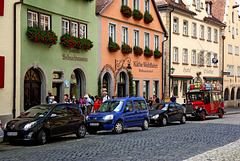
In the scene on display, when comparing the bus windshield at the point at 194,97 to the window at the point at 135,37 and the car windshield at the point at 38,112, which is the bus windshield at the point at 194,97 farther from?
the car windshield at the point at 38,112

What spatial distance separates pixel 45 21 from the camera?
2273 centimetres

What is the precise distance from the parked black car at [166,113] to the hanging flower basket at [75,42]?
6.00 m

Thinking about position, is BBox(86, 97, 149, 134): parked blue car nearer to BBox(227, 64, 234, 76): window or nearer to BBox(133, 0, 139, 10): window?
BBox(133, 0, 139, 10): window

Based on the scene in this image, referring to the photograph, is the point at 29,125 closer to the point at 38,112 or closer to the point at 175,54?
the point at 38,112

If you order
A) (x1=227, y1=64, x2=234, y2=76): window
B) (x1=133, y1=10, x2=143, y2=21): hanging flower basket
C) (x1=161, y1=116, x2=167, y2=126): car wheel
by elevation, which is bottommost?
(x1=161, y1=116, x2=167, y2=126): car wheel

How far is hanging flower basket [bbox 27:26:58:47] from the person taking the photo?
21.1 m

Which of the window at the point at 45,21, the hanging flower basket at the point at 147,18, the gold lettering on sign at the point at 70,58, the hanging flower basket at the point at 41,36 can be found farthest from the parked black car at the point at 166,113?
the hanging flower basket at the point at 147,18

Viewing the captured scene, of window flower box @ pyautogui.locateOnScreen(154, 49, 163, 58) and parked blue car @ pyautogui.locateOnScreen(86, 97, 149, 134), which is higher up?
window flower box @ pyautogui.locateOnScreen(154, 49, 163, 58)

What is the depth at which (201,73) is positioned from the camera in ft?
145

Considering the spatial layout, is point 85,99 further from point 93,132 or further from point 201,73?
point 201,73

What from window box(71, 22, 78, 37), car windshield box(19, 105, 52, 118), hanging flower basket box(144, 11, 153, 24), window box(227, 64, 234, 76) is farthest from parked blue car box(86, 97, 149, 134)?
window box(227, 64, 234, 76)

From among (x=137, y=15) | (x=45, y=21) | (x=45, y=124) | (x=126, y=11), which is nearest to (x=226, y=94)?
(x=137, y=15)

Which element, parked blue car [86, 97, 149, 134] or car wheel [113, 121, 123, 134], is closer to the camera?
parked blue car [86, 97, 149, 134]

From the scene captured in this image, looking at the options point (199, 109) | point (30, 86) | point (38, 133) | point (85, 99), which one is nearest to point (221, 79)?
point (199, 109)
